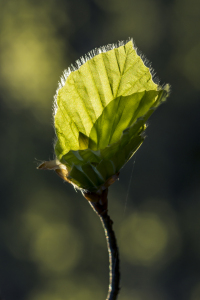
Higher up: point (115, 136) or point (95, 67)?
point (95, 67)

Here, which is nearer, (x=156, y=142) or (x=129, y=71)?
(x=129, y=71)

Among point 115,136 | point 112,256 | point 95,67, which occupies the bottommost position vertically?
point 112,256

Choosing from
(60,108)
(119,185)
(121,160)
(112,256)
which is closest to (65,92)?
(60,108)

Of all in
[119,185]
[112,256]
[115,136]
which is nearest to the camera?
[112,256]

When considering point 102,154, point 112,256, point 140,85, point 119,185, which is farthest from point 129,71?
point 119,185

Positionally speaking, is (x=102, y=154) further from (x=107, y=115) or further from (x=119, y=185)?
(x=119, y=185)

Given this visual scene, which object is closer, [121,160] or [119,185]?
[121,160]

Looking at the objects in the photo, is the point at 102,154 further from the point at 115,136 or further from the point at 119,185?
the point at 119,185

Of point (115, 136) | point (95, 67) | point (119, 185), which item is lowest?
point (119, 185)

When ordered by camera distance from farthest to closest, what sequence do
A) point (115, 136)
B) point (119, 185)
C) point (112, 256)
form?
point (119, 185), point (115, 136), point (112, 256)
